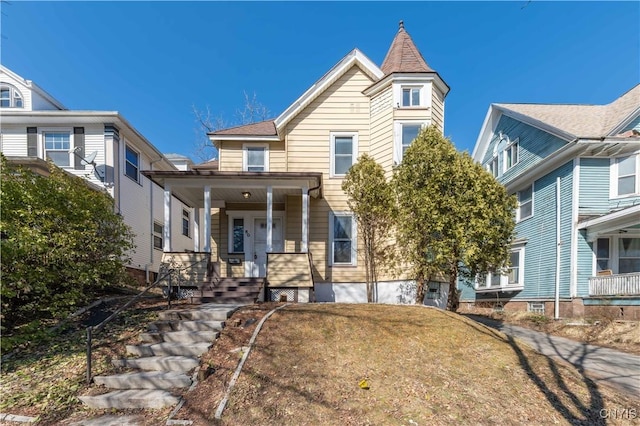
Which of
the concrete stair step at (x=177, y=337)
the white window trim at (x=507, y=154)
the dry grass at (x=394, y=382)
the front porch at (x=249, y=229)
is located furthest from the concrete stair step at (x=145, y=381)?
the white window trim at (x=507, y=154)

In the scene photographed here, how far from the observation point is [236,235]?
11.2 m

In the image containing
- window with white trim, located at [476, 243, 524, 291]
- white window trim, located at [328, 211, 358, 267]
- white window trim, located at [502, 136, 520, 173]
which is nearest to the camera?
white window trim, located at [328, 211, 358, 267]

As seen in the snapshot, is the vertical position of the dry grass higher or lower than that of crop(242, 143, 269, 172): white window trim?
lower

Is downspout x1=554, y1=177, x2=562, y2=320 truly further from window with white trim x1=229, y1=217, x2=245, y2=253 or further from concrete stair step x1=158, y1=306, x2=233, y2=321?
Result: window with white trim x1=229, y1=217, x2=245, y2=253

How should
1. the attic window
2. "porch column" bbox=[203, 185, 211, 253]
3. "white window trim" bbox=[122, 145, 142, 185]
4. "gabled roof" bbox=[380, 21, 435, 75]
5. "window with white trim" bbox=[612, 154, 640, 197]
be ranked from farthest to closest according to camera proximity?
the attic window < "white window trim" bbox=[122, 145, 142, 185] < "gabled roof" bbox=[380, 21, 435, 75] < "window with white trim" bbox=[612, 154, 640, 197] < "porch column" bbox=[203, 185, 211, 253]

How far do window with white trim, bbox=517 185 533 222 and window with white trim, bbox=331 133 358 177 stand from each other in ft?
24.2

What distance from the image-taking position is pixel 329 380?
4148 millimetres

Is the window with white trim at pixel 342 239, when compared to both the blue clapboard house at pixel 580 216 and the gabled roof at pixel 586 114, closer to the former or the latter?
the blue clapboard house at pixel 580 216

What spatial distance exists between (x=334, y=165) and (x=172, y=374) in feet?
27.4

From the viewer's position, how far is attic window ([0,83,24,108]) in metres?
13.9

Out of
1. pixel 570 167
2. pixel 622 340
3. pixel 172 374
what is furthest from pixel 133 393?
pixel 570 167

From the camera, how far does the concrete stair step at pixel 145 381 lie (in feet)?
13.9

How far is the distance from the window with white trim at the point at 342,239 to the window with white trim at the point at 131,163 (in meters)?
9.21

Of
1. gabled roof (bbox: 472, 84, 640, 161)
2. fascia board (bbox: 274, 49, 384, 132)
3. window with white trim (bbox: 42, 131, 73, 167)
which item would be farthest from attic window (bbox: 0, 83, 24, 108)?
gabled roof (bbox: 472, 84, 640, 161)
